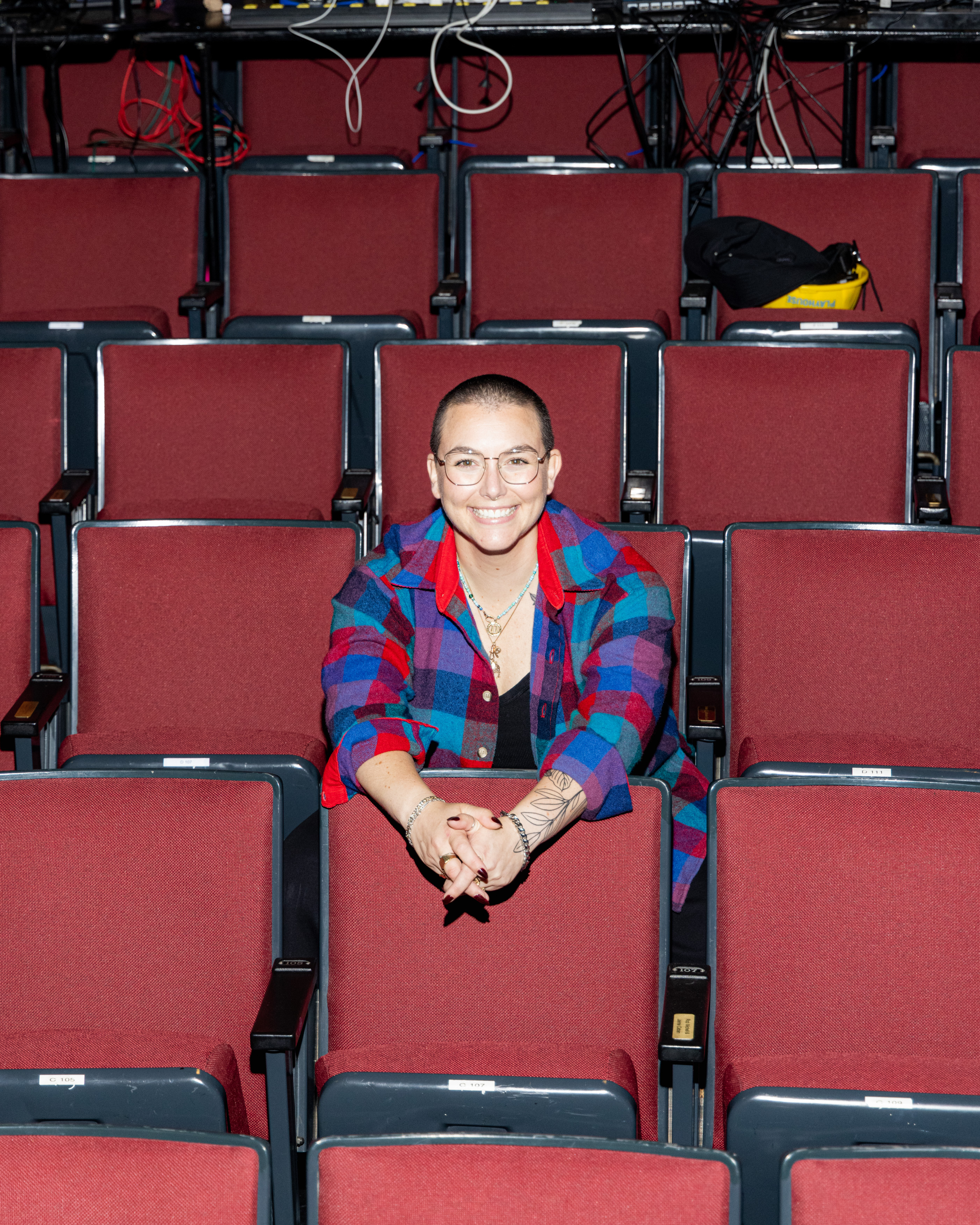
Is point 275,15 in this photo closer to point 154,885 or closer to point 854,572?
point 854,572

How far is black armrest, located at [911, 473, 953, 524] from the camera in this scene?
6.57 feet

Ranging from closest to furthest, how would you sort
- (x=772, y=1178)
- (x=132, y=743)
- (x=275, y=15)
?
(x=772, y=1178) → (x=132, y=743) → (x=275, y=15)

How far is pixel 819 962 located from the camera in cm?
132

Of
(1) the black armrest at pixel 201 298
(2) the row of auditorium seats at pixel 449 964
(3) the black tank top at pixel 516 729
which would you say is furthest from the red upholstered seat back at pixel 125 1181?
(1) the black armrest at pixel 201 298

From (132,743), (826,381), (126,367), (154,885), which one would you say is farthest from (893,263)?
(154,885)

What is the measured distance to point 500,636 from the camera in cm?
158

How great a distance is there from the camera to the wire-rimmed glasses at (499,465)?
4.80 feet

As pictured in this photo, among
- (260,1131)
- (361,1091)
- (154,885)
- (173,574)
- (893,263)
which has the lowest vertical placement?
(260,1131)

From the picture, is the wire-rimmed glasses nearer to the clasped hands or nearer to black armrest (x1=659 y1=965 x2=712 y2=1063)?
the clasped hands

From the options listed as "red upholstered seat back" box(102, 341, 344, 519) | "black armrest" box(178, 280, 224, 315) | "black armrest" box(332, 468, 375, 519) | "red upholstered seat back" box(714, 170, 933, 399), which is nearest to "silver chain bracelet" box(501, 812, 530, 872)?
"black armrest" box(332, 468, 375, 519)

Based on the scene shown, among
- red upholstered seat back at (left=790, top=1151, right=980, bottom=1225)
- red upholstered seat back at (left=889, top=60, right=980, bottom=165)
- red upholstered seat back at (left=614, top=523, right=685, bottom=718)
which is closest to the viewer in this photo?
red upholstered seat back at (left=790, top=1151, right=980, bottom=1225)

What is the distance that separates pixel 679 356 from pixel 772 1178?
1288 mm

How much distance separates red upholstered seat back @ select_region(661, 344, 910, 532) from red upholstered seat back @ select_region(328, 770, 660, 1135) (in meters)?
0.92

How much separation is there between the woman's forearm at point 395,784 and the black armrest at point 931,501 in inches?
38.0
